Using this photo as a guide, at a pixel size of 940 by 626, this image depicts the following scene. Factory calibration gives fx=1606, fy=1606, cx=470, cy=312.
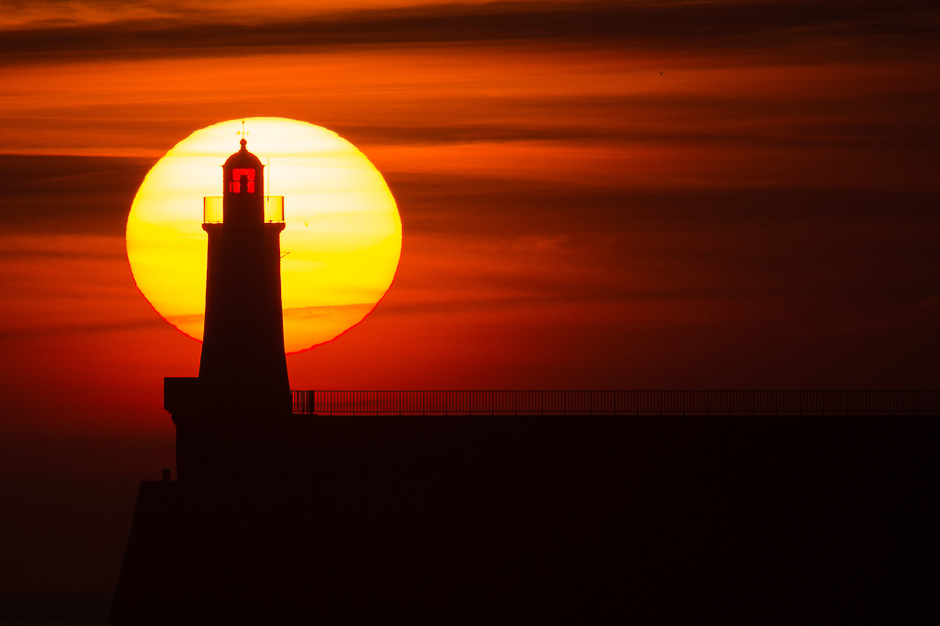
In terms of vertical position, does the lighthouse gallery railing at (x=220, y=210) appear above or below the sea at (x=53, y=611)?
above

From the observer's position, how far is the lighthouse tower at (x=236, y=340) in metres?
43.1

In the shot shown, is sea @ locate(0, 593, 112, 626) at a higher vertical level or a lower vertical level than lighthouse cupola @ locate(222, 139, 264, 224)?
lower

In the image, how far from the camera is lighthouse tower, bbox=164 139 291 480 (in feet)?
141

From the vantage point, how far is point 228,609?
41.5 metres

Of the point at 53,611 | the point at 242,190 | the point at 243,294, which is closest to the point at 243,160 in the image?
the point at 242,190

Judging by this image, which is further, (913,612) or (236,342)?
(236,342)

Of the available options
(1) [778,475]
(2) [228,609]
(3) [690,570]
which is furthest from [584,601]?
(2) [228,609]

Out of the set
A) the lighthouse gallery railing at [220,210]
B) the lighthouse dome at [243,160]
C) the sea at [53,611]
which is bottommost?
the sea at [53,611]

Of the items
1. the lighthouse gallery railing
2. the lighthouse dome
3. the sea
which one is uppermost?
the lighthouse dome

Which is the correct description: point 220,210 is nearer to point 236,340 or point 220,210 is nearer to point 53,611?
point 236,340

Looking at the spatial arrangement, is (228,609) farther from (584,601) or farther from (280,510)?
(584,601)

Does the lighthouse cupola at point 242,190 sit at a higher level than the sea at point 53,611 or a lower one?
higher

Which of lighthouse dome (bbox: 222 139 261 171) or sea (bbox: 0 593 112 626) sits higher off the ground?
lighthouse dome (bbox: 222 139 261 171)

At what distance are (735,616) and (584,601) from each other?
3.85 m
